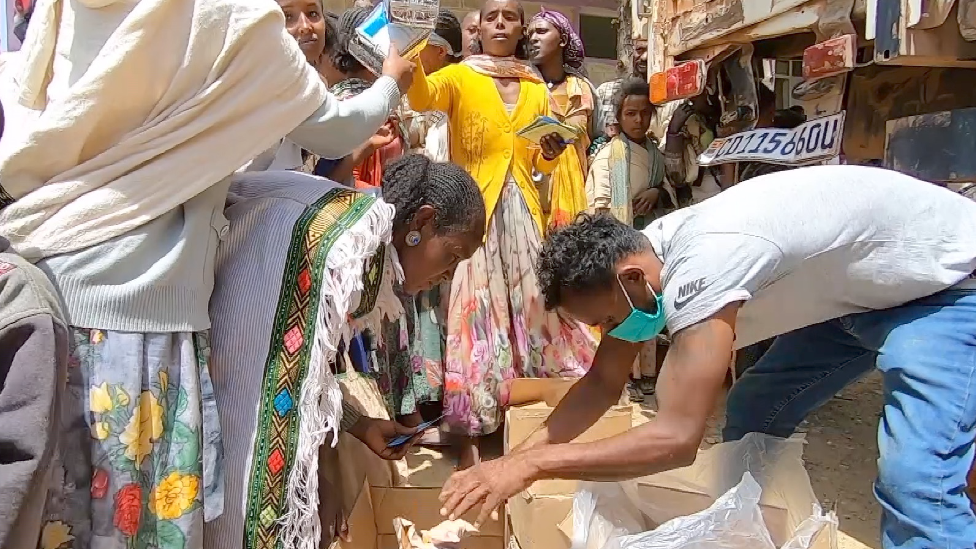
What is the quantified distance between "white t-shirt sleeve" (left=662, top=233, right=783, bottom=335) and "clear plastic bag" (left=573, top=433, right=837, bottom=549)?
0.38 m

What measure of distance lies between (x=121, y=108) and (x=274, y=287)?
0.35 meters

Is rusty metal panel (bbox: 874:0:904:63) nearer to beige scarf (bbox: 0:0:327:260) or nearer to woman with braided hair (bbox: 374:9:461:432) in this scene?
woman with braided hair (bbox: 374:9:461:432)

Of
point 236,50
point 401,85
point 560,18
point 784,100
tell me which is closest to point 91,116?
point 236,50

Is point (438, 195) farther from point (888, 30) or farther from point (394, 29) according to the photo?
point (888, 30)

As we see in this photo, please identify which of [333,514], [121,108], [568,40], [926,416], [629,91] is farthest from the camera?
[629,91]

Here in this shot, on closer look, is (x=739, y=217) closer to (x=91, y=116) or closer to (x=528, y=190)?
(x=91, y=116)

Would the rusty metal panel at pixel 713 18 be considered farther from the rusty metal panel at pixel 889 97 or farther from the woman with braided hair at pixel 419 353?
the woman with braided hair at pixel 419 353

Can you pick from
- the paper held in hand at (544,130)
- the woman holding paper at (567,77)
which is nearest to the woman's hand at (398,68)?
the paper held in hand at (544,130)

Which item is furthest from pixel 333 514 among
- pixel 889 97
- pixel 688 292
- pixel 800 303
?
pixel 889 97

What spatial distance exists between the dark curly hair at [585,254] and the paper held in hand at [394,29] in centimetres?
61

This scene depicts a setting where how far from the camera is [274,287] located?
1229mm

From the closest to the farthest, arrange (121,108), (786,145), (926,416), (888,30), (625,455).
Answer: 1. (121,108)
2. (625,455)
3. (926,416)
4. (888,30)
5. (786,145)

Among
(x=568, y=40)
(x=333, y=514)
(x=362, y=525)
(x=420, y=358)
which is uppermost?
(x=568, y=40)

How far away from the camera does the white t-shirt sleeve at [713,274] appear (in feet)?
4.52
